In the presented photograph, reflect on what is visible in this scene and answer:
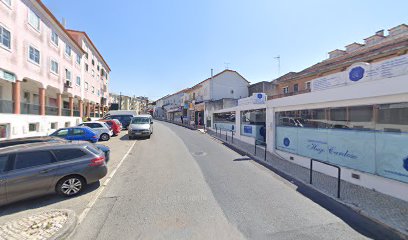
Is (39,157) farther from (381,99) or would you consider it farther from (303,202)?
(381,99)

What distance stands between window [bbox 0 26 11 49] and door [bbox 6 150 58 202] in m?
11.2

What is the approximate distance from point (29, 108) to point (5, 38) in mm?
4923

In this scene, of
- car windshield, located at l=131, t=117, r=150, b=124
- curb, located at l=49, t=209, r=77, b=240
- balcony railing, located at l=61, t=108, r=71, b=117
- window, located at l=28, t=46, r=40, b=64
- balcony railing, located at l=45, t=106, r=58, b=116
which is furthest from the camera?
balcony railing, located at l=61, t=108, r=71, b=117

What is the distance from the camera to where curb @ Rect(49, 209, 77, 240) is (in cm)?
319

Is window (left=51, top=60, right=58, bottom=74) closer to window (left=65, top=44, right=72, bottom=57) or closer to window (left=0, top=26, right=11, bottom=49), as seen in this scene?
window (left=65, top=44, right=72, bottom=57)

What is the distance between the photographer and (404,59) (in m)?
5.16

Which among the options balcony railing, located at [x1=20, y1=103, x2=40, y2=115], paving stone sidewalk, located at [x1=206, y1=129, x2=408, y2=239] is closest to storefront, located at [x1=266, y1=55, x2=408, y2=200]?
paving stone sidewalk, located at [x1=206, y1=129, x2=408, y2=239]

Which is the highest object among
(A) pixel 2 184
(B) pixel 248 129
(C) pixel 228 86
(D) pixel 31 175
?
(C) pixel 228 86

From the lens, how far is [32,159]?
4.56 metres

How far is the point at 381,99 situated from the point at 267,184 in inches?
159

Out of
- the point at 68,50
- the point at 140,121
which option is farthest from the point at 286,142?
the point at 68,50

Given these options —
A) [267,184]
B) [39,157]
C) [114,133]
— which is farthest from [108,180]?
[114,133]

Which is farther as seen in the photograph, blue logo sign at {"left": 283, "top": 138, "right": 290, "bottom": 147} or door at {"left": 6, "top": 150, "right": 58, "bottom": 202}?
blue logo sign at {"left": 283, "top": 138, "right": 290, "bottom": 147}

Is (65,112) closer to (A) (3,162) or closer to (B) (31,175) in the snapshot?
(A) (3,162)
